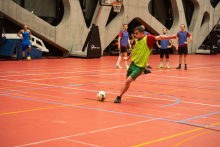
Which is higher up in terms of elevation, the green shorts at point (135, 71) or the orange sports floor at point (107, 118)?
the green shorts at point (135, 71)

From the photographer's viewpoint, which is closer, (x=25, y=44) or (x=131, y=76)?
(x=131, y=76)

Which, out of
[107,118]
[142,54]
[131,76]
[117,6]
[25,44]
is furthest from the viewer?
[117,6]

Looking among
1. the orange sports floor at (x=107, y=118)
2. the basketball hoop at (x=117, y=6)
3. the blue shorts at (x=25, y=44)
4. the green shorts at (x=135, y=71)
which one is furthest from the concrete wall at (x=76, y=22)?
the green shorts at (x=135, y=71)

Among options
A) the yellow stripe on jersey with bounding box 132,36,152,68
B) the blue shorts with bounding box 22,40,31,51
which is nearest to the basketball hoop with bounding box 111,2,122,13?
the blue shorts with bounding box 22,40,31,51

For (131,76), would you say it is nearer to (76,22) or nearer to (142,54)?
(142,54)

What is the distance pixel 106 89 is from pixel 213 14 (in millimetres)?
36707

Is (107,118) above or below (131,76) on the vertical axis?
below

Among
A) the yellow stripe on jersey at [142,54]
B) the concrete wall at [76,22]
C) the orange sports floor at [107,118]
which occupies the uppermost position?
the concrete wall at [76,22]

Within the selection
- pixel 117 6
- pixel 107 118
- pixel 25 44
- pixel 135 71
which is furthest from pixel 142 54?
pixel 117 6

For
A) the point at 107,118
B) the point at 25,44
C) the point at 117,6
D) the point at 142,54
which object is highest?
the point at 117,6

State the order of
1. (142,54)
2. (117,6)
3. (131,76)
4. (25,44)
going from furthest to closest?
(117,6) → (25,44) → (142,54) → (131,76)

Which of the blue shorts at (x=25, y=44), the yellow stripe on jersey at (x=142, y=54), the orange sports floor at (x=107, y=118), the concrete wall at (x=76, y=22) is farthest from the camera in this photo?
the concrete wall at (x=76, y=22)

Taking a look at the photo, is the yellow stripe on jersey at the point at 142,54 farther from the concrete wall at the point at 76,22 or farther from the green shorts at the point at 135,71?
the concrete wall at the point at 76,22

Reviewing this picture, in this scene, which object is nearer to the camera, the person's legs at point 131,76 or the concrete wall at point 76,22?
the person's legs at point 131,76
